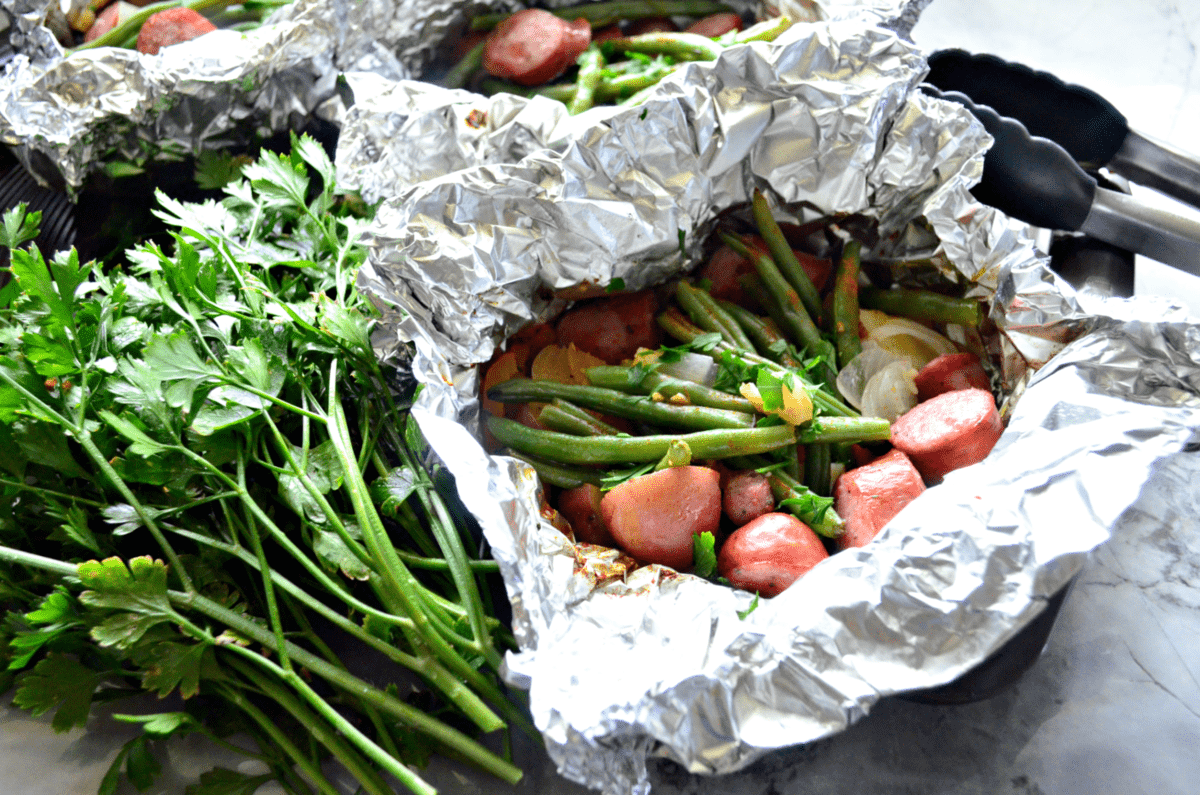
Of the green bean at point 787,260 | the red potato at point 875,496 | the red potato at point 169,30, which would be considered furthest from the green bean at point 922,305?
the red potato at point 169,30

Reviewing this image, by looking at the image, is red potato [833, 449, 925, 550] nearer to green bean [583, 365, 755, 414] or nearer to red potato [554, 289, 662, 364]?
green bean [583, 365, 755, 414]

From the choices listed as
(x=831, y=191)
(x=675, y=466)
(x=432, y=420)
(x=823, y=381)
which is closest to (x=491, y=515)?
(x=432, y=420)

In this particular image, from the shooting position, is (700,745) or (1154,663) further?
(1154,663)

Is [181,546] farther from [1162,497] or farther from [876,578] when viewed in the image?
[1162,497]

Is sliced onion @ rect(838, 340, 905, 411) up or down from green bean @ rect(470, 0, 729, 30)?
down

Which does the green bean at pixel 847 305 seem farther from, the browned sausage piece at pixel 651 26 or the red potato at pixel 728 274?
the browned sausage piece at pixel 651 26

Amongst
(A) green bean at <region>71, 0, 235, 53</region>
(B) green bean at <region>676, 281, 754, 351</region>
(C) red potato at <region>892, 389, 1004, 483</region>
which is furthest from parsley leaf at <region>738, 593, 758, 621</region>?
(A) green bean at <region>71, 0, 235, 53</region>
